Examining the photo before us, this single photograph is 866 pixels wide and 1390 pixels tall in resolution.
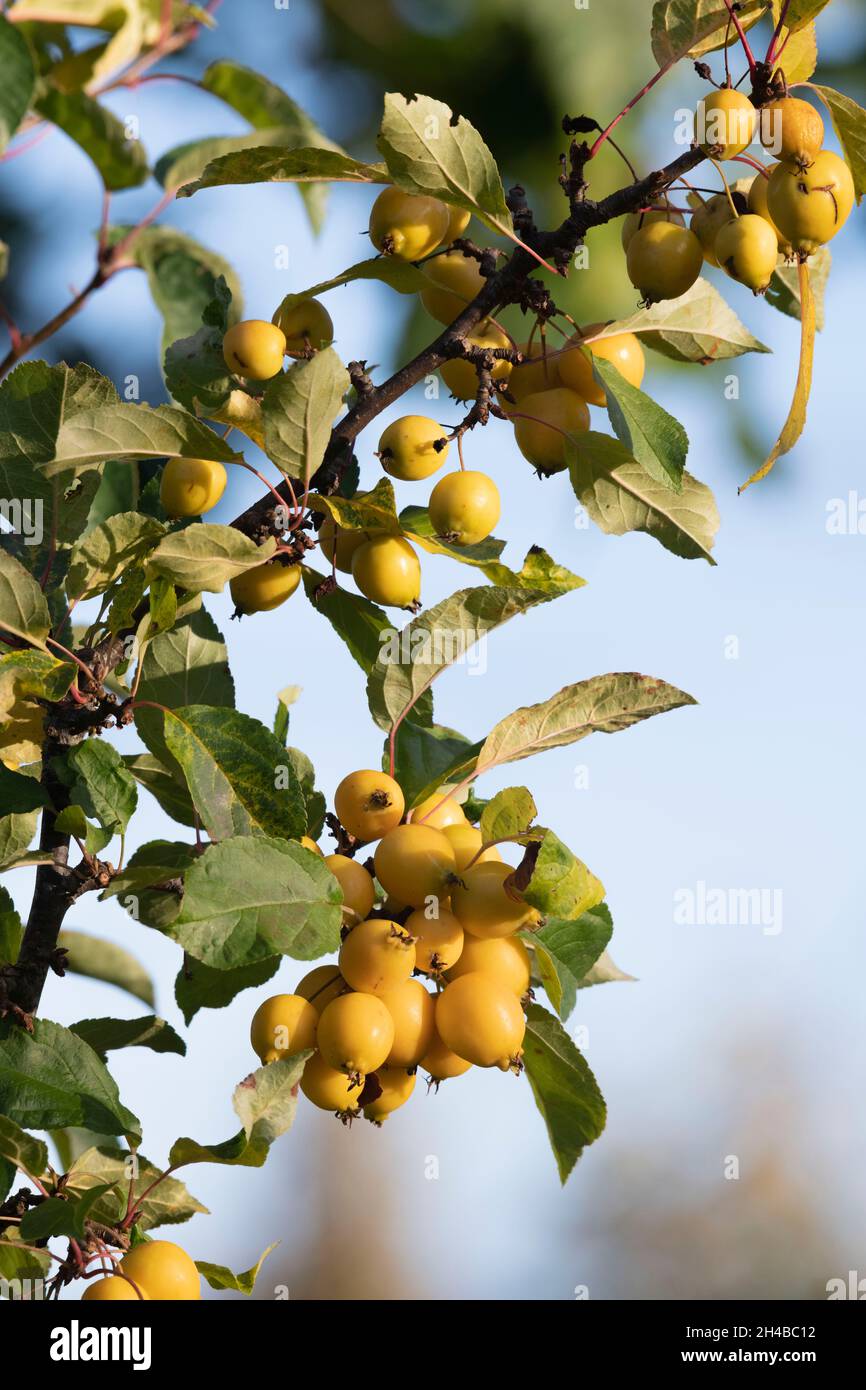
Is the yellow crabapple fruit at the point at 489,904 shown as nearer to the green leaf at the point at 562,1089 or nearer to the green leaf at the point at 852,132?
the green leaf at the point at 562,1089

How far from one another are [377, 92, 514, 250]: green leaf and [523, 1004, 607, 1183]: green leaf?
71cm

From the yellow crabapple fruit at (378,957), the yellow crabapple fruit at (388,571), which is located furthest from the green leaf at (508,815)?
the yellow crabapple fruit at (388,571)

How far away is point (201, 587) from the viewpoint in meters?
1.20

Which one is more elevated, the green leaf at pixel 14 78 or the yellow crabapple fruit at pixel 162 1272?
the green leaf at pixel 14 78

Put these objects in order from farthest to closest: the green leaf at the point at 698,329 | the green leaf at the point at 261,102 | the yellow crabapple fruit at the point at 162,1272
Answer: the green leaf at the point at 261,102
the green leaf at the point at 698,329
the yellow crabapple fruit at the point at 162,1272

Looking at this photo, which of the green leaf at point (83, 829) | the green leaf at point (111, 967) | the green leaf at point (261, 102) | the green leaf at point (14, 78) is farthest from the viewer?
the green leaf at point (261, 102)

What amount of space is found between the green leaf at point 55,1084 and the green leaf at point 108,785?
191mm

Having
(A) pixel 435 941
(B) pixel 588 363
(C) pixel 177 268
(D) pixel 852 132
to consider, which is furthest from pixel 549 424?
(C) pixel 177 268

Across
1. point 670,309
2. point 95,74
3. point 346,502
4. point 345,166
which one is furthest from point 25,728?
point 95,74

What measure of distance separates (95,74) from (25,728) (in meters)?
1.48

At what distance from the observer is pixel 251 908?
101cm

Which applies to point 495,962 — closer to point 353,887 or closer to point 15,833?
point 353,887

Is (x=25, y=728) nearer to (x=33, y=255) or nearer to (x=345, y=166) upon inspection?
(x=345, y=166)

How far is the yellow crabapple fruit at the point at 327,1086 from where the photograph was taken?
1.10 metres
